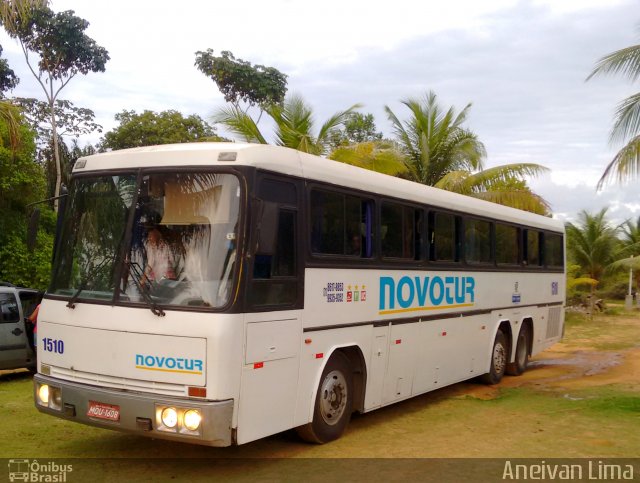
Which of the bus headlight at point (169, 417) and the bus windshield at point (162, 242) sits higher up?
the bus windshield at point (162, 242)

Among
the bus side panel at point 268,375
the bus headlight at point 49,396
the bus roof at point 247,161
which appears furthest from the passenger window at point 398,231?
the bus headlight at point 49,396

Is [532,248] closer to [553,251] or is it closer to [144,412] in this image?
[553,251]

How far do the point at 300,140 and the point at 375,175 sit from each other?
1090 cm

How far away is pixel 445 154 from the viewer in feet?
71.6

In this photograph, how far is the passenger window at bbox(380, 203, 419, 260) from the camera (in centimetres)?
878

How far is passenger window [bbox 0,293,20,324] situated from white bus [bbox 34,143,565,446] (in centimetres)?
526

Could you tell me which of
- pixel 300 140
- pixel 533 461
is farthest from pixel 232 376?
pixel 300 140

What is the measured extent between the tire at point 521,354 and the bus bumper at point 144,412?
344 inches

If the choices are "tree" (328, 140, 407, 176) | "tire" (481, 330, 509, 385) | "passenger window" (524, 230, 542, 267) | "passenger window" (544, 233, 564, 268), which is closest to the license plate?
"tire" (481, 330, 509, 385)

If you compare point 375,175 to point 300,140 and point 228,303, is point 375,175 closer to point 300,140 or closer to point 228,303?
point 228,303

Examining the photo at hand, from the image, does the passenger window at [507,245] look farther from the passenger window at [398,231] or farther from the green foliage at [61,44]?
the green foliage at [61,44]

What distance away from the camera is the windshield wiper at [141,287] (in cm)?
620

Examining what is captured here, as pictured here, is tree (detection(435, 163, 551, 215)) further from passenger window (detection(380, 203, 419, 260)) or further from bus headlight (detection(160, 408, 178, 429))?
bus headlight (detection(160, 408, 178, 429))

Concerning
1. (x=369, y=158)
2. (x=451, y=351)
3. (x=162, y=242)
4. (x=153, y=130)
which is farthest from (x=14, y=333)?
(x=153, y=130)
